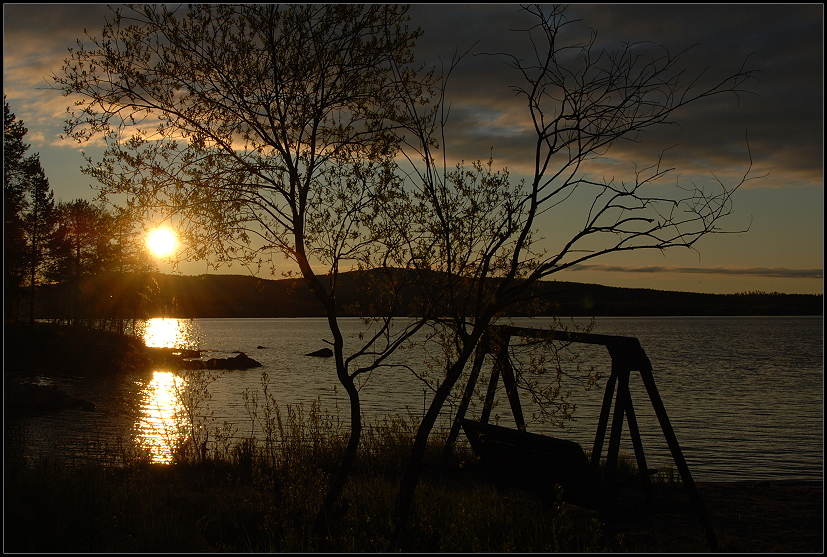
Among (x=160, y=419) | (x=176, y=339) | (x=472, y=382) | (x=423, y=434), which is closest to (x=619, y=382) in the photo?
(x=472, y=382)

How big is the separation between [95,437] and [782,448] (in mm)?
22907

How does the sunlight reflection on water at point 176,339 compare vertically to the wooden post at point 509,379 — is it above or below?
below

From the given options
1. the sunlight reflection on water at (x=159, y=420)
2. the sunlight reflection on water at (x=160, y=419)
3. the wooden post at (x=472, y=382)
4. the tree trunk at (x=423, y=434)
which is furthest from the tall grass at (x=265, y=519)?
the sunlight reflection on water at (x=159, y=420)

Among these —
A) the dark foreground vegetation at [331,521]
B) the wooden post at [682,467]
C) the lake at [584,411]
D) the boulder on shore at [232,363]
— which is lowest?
the boulder on shore at [232,363]

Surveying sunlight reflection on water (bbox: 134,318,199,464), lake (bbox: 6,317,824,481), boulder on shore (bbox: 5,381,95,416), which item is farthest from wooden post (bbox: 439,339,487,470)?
boulder on shore (bbox: 5,381,95,416)

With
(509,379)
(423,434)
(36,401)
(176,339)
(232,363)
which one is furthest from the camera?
(176,339)

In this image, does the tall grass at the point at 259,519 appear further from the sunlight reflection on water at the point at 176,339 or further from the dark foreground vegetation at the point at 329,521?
the sunlight reflection on water at the point at 176,339

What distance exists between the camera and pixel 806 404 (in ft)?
102

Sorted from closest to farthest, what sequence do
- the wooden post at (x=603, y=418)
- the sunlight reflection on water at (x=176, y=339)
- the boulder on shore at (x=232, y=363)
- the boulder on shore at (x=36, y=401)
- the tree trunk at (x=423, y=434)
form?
1. the tree trunk at (x=423, y=434)
2. the wooden post at (x=603, y=418)
3. the boulder on shore at (x=36, y=401)
4. the sunlight reflection on water at (x=176, y=339)
5. the boulder on shore at (x=232, y=363)

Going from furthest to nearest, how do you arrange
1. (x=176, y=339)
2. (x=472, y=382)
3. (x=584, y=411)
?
(x=176, y=339) → (x=584, y=411) → (x=472, y=382)

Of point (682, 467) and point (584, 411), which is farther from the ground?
point (682, 467)

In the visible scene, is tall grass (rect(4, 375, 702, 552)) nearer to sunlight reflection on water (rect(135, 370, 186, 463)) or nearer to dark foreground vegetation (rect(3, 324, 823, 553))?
dark foreground vegetation (rect(3, 324, 823, 553))

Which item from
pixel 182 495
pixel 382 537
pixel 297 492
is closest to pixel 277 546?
pixel 297 492

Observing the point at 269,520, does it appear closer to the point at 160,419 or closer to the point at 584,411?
the point at 160,419
